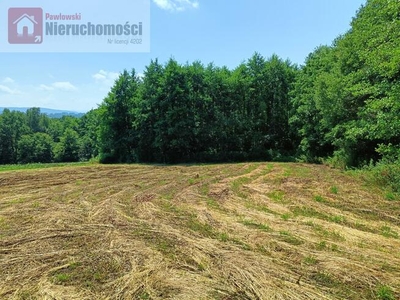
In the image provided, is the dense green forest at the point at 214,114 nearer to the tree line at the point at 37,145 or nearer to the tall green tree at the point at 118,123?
the tall green tree at the point at 118,123

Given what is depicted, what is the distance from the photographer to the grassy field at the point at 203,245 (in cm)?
319

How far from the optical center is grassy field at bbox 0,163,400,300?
10.5 ft

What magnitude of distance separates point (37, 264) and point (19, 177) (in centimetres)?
1065

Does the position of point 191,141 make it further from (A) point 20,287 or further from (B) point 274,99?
(A) point 20,287

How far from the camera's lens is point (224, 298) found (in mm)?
2988

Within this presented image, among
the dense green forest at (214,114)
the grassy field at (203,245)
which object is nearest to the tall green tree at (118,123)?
the dense green forest at (214,114)

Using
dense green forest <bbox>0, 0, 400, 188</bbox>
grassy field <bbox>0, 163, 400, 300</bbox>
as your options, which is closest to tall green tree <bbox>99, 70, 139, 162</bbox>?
dense green forest <bbox>0, 0, 400, 188</bbox>

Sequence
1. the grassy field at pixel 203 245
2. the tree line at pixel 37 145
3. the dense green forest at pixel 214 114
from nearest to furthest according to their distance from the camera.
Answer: the grassy field at pixel 203 245
the dense green forest at pixel 214 114
the tree line at pixel 37 145

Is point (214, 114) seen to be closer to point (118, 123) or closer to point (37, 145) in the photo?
point (118, 123)

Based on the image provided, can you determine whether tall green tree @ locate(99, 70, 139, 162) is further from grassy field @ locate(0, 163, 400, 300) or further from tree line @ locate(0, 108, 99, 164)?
tree line @ locate(0, 108, 99, 164)

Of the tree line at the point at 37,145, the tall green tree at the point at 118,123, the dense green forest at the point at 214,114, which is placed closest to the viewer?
the dense green forest at the point at 214,114

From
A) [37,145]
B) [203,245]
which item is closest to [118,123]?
[203,245]

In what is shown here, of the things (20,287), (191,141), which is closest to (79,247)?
(20,287)

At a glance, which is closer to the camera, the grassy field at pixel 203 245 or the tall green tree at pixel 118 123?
the grassy field at pixel 203 245
